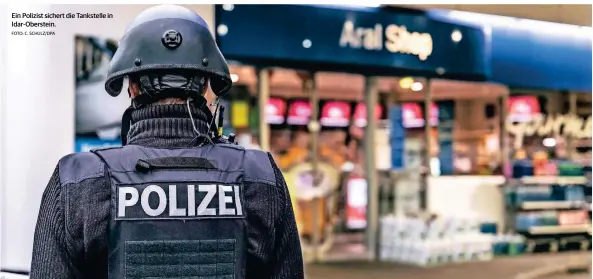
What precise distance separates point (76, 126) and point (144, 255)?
307 cm

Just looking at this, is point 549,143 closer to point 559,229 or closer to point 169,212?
point 559,229

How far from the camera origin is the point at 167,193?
1.68 meters

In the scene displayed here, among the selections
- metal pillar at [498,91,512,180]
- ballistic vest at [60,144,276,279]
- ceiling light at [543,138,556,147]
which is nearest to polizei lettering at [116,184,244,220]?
ballistic vest at [60,144,276,279]

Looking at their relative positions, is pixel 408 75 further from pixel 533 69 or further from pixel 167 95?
pixel 167 95

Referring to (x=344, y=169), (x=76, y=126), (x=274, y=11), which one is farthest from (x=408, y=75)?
(x=76, y=126)

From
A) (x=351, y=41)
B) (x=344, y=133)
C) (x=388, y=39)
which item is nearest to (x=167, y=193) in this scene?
(x=351, y=41)

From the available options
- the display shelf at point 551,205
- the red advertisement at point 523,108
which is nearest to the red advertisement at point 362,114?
the red advertisement at point 523,108

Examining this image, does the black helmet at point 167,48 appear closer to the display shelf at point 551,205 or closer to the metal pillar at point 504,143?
the metal pillar at point 504,143

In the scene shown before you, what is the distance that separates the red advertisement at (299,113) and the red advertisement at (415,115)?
3.46 ft

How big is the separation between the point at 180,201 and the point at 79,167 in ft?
0.76

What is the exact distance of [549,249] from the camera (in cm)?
838

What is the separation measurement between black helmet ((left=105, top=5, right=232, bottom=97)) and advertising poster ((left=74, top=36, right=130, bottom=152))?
2.70 m

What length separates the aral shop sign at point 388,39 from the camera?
651cm

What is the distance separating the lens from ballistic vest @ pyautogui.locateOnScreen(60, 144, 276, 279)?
5.34ft
